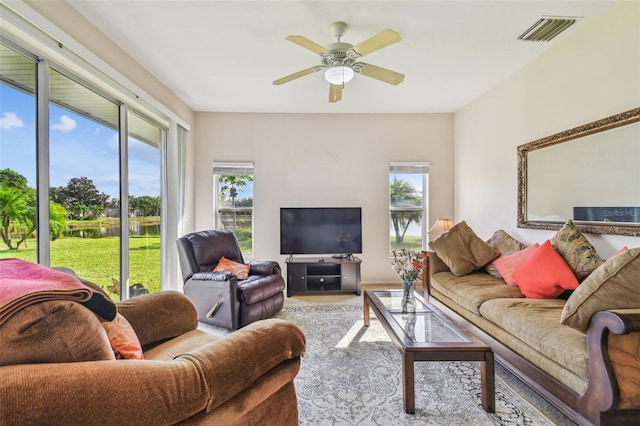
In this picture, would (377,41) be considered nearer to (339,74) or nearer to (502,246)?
(339,74)

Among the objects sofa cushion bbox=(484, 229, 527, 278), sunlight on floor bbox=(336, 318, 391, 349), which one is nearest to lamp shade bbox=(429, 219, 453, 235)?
sofa cushion bbox=(484, 229, 527, 278)

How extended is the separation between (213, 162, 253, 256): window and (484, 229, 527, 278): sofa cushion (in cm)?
321

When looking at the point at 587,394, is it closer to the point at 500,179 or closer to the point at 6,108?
the point at 500,179

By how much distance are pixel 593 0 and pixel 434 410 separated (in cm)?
303

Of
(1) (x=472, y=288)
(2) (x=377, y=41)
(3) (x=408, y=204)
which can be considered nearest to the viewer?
(2) (x=377, y=41)

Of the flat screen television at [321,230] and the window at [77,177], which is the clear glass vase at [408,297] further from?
the window at [77,177]

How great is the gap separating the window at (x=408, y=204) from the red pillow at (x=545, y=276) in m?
2.24

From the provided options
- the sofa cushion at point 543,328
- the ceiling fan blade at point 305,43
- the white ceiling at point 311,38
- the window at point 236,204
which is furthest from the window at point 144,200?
the sofa cushion at point 543,328

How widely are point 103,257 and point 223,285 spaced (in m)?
1.10

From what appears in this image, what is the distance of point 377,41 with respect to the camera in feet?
7.14

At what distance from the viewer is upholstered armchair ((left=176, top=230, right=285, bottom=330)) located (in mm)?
A: 2906

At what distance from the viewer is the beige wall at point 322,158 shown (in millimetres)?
4598

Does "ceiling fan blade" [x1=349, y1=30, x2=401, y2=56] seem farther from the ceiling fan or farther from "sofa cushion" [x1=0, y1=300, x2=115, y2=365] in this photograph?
"sofa cushion" [x1=0, y1=300, x2=115, y2=365]

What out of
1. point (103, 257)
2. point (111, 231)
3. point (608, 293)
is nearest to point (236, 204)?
point (111, 231)
